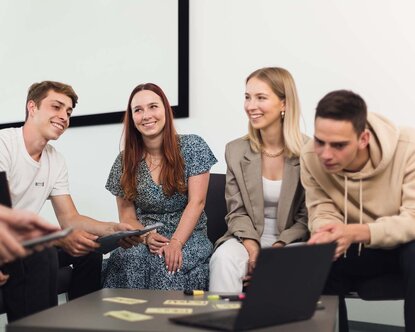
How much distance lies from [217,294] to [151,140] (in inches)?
39.9

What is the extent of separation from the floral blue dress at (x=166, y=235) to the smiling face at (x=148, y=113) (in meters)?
0.13

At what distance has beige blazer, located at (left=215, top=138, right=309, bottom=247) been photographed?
7.36 feet

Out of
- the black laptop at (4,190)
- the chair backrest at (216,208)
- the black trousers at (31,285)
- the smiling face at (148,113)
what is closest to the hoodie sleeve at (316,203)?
the chair backrest at (216,208)

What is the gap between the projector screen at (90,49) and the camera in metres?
3.23

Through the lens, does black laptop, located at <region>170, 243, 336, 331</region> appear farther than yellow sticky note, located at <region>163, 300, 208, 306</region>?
No

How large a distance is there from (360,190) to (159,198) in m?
0.85

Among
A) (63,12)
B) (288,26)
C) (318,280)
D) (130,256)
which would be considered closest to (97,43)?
(63,12)

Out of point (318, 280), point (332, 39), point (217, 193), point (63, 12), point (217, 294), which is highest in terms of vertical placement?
point (63, 12)

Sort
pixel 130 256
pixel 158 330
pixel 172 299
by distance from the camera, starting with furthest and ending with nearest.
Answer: pixel 130 256 < pixel 172 299 < pixel 158 330

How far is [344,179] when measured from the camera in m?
1.97

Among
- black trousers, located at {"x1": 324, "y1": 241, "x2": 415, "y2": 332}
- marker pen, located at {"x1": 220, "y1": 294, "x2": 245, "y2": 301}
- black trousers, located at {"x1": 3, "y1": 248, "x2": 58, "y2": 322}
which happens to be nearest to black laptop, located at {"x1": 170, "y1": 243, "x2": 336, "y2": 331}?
marker pen, located at {"x1": 220, "y1": 294, "x2": 245, "y2": 301}

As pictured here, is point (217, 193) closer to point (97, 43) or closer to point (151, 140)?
point (151, 140)

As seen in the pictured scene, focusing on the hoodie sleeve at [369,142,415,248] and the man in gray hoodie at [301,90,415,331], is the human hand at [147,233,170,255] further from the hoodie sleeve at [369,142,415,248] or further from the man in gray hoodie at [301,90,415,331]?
the hoodie sleeve at [369,142,415,248]

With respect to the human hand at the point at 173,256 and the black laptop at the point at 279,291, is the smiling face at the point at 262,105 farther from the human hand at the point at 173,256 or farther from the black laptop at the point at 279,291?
the black laptop at the point at 279,291
